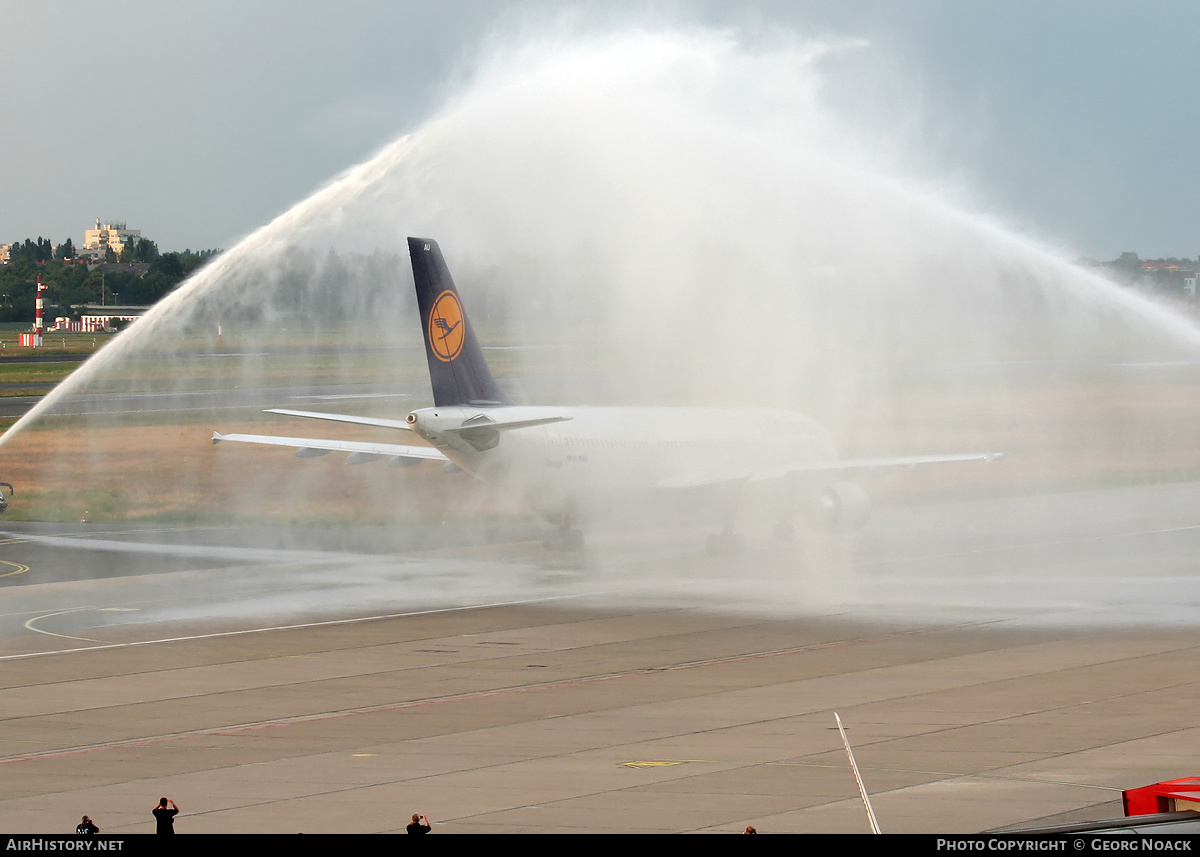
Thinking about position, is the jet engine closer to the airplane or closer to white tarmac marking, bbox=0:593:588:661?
the airplane

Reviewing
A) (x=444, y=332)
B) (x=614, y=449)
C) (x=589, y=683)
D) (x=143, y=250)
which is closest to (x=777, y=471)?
(x=614, y=449)

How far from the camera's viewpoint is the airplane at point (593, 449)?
45812mm

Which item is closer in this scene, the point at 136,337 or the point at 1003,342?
the point at 136,337

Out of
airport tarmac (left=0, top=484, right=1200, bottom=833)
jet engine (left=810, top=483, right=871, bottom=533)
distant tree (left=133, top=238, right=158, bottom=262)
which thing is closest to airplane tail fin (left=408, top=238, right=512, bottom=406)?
airport tarmac (left=0, top=484, right=1200, bottom=833)

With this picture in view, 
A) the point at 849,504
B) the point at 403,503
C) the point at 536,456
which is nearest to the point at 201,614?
the point at 536,456

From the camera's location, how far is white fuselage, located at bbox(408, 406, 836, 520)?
46.1 metres

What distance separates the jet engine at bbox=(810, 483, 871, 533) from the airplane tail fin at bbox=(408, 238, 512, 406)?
1195cm

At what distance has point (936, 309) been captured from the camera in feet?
186

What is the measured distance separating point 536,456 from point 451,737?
22.7m

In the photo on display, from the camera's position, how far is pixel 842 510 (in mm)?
49531

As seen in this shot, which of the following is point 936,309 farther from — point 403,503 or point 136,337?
point 136,337

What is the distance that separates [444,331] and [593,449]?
6.34 m

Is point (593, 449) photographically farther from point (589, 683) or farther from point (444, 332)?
point (589, 683)

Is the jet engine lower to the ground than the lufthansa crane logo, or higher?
lower
